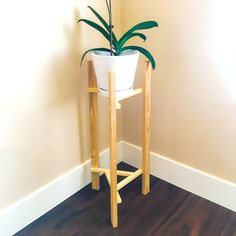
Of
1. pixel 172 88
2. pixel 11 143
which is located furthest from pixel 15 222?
pixel 172 88

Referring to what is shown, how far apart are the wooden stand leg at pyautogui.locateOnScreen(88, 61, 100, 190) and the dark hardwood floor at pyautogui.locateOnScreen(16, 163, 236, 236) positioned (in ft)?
0.32

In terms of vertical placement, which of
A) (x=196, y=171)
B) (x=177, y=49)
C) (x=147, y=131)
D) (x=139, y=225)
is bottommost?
(x=139, y=225)

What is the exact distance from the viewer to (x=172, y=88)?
1.67 meters

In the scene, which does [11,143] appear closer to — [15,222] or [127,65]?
[15,222]

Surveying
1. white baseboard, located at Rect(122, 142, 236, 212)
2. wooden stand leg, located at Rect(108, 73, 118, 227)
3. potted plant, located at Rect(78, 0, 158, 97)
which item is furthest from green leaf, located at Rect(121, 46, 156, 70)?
white baseboard, located at Rect(122, 142, 236, 212)

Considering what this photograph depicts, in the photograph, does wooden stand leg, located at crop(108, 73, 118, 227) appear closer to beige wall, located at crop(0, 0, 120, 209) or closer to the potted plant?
the potted plant

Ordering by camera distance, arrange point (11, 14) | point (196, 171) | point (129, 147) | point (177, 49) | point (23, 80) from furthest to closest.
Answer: point (129, 147) < point (196, 171) < point (177, 49) < point (23, 80) < point (11, 14)

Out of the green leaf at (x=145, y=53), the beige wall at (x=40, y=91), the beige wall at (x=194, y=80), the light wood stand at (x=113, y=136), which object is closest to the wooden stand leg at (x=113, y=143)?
the light wood stand at (x=113, y=136)

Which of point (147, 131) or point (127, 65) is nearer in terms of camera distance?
point (127, 65)

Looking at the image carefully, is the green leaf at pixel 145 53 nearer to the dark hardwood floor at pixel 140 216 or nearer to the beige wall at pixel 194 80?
the beige wall at pixel 194 80

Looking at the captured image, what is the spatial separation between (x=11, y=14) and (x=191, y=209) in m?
1.38

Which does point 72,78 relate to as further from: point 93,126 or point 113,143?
point 113,143

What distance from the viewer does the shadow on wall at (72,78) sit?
1.49m

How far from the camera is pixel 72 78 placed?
61.9 inches
